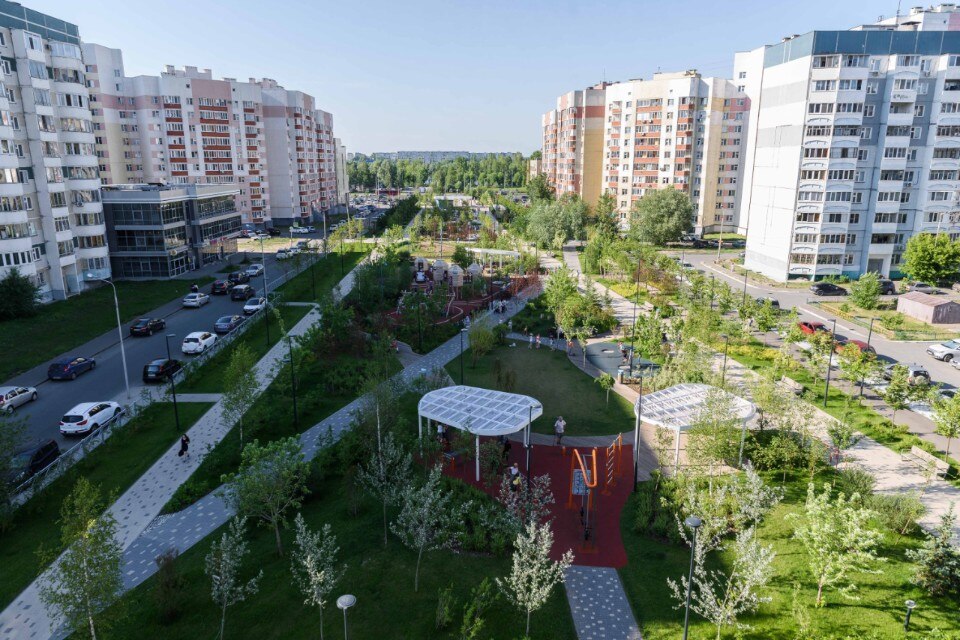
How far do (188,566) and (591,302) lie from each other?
108 ft

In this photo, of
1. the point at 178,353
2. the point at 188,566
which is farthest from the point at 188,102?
the point at 188,566

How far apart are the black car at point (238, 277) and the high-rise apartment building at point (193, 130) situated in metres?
32.3

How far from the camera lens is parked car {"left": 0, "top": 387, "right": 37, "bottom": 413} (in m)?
29.5

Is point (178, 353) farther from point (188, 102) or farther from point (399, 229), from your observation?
point (188, 102)

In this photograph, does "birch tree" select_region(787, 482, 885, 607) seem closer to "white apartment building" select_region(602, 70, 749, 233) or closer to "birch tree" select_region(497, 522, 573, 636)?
"birch tree" select_region(497, 522, 573, 636)

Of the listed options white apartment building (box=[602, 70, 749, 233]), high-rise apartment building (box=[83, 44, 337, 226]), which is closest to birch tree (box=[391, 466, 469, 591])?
white apartment building (box=[602, 70, 749, 233])

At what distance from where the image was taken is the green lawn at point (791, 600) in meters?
15.4

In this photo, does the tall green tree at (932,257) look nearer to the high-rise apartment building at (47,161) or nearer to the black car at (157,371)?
the black car at (157,371)

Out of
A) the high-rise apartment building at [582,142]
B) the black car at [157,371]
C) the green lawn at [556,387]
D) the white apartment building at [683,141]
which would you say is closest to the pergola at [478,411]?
the green lawn at [556,387]

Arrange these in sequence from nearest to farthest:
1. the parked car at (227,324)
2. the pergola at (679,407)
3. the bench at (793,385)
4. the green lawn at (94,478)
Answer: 1. the green lawn at (94,478)
2. the pergola at (679,407)
3. the bench at (793,385)
4. the parked car at (227,324)

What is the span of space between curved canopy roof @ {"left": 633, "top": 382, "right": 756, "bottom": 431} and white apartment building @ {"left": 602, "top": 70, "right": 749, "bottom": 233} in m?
65.9

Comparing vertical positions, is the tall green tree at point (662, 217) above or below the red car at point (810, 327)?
above

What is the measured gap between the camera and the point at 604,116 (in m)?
101

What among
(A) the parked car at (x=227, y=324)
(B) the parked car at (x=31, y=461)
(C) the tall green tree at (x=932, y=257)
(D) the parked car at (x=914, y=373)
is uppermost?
(C) the tall green tree at (x=932, y=257)
